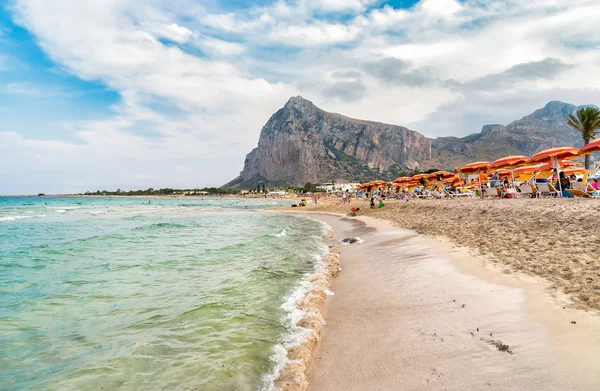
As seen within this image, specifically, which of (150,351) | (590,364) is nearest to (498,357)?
(590,364)

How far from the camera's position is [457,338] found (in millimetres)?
3750

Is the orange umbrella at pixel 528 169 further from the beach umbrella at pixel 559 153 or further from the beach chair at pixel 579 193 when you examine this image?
the beach chair at pixel 579 193

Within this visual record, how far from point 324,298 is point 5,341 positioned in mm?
5190

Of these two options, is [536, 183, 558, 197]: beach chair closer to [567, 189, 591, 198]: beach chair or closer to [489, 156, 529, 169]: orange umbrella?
[567, 189, 591, 198]: beach chair

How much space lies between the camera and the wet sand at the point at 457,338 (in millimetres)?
2891

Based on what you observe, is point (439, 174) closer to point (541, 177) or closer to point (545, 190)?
point (541, 177)

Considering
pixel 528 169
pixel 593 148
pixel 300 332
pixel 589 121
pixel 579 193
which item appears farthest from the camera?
pixel 589 121

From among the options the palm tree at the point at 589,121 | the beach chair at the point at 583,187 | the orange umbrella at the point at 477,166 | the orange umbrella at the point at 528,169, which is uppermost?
the palm tree at the point at 589,121

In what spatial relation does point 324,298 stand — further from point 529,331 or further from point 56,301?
point 56,301

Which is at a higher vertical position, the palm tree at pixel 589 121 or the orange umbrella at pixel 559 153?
the palm tree at pixel 589 121

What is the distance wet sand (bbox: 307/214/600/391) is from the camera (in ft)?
9.48

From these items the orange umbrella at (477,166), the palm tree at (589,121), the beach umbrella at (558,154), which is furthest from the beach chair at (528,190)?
the palm tree at (589,121)

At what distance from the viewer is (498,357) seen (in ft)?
10.5

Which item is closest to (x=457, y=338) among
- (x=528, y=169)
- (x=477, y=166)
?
(x=528, y=169)
